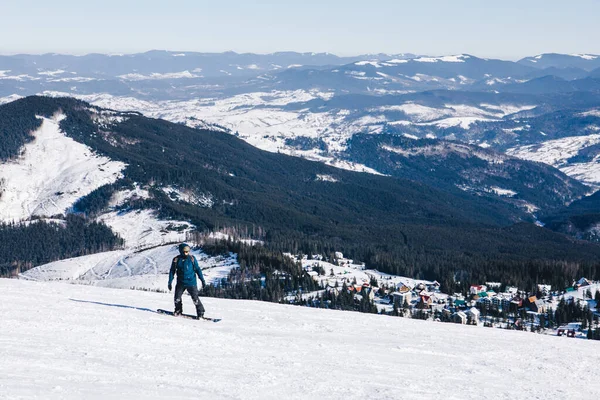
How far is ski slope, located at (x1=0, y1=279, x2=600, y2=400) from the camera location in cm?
2142

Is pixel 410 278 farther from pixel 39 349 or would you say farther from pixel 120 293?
pixel 39 349

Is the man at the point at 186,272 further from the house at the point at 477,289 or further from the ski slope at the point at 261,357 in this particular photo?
the house at the point at 477,289

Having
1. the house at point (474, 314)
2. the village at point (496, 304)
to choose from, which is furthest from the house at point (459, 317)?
→ the house at point (474, 314)

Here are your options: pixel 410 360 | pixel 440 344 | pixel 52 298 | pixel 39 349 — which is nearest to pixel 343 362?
pixel 410 360

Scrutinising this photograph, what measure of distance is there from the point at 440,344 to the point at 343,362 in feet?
25.4

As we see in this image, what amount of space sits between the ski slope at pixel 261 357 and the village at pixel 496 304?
60.4 meters

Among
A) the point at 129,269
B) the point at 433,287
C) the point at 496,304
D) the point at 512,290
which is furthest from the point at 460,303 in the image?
the point at 129,269

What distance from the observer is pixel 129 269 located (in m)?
174

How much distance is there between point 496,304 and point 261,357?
9333cm

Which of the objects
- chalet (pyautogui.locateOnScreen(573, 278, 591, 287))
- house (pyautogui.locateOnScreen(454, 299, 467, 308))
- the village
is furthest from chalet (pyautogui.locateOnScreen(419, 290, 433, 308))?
chalet (pyautogui.locateOnScreen(573, 278, 591, 287))

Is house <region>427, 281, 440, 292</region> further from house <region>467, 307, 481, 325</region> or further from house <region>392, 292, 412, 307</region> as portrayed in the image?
house <region>467, 307, 481, 325</region>

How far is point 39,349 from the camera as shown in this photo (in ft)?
80.5

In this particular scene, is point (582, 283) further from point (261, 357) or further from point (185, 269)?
point (261, 357)

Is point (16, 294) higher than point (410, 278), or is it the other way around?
point (16, 294)
